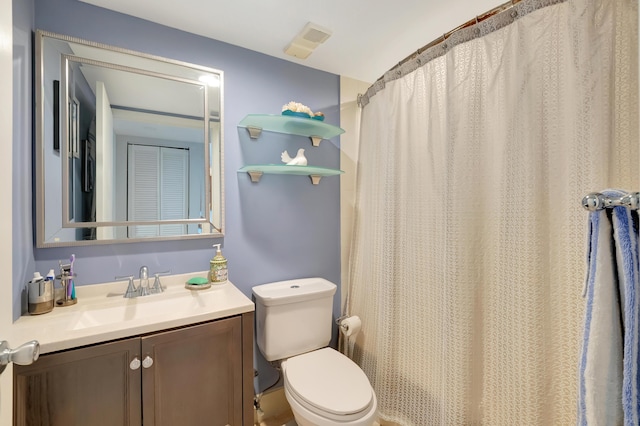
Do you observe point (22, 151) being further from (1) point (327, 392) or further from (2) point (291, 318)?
(1) point (327, 392)

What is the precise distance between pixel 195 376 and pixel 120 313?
16.5 inches

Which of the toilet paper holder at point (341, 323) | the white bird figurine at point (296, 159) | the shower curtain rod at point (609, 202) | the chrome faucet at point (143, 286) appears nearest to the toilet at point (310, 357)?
the toilet paper holder at point (341, 323)

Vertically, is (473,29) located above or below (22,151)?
above

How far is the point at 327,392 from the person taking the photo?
1241 millimetres

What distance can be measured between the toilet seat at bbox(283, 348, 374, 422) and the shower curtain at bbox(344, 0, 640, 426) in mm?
342

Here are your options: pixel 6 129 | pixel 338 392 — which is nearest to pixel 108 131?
pixel 6 129

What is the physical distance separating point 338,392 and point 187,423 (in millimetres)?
633

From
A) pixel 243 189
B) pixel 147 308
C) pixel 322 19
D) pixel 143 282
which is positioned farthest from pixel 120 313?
pixel 322 19

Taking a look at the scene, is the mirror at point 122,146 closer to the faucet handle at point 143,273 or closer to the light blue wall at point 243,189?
the light blue wall at point 243,189

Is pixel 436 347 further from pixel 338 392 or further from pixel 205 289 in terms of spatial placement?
pixel 205 289

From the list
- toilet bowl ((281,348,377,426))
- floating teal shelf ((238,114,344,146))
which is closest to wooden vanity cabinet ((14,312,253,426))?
toilet bowl ((281,348,377,426))

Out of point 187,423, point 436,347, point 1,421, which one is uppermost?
point 1,421

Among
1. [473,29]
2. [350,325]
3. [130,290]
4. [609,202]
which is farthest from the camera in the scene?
[350,325]

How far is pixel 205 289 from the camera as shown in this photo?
1424 millimetres
